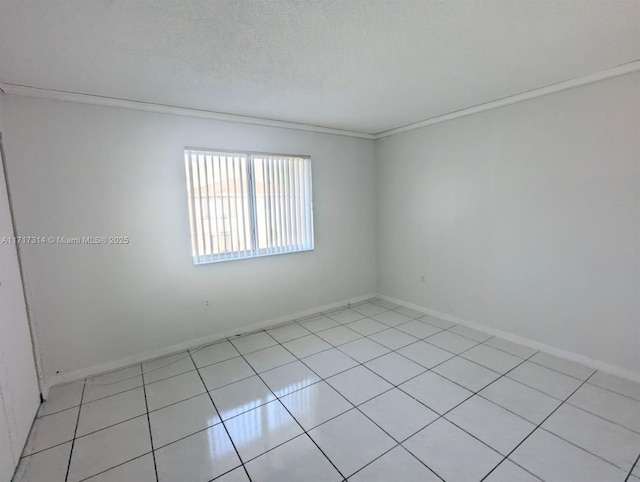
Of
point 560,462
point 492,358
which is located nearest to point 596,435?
point 560,462

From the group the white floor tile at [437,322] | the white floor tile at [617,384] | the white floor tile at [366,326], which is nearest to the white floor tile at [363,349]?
the white floor tile at [366,326]

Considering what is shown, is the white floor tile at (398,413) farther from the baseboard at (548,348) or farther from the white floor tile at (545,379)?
the baseboard at (548,348)

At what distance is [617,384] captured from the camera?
236 cm

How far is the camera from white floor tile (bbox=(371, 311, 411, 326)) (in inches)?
147

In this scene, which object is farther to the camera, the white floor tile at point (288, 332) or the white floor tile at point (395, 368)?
the white floor tile at point (288, 332)

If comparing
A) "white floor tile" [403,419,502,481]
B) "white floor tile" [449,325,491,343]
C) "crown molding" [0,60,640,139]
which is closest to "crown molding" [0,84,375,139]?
"crown molding" [0,60,640,139]

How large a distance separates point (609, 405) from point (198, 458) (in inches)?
110

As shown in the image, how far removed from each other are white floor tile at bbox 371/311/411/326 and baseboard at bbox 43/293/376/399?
0.59 meters

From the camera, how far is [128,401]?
7.66 ft

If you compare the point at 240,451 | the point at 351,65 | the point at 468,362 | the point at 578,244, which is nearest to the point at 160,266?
the point at 240,451

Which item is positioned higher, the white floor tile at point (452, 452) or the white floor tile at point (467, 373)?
the white floor tile at point (467, 373)

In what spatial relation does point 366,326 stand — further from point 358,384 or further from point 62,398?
point 62,398

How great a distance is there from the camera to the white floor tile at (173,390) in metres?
2.32

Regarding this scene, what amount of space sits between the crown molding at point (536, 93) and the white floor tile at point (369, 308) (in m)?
2.47
